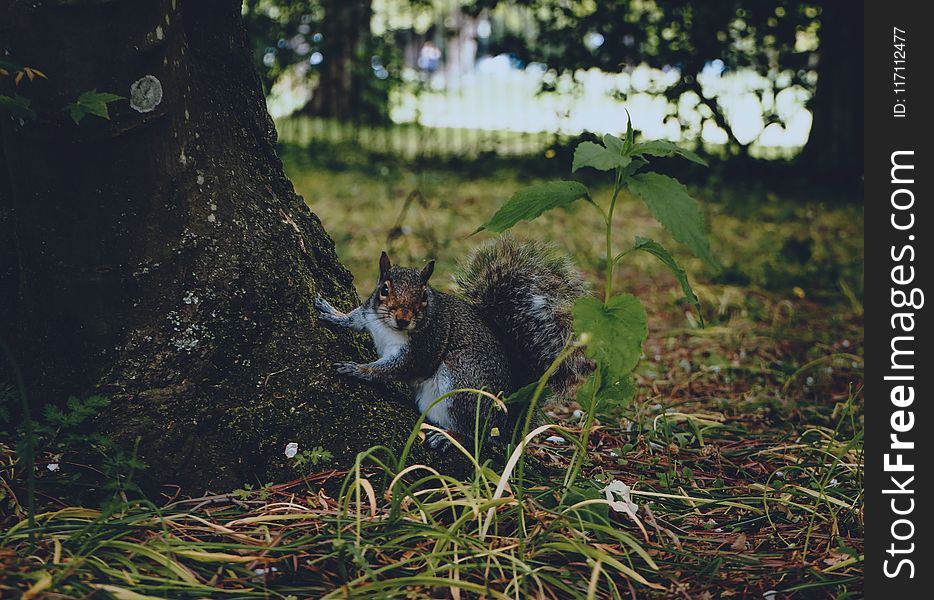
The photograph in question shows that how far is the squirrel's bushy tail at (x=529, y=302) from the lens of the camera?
209 cm

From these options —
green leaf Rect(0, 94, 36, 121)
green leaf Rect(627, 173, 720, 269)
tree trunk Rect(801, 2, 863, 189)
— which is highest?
Answer: tree trunk Rect(801, 2, 863, 189)

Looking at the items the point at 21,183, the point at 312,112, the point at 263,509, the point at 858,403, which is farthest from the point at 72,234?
the point at 312,112

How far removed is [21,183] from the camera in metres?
1.64

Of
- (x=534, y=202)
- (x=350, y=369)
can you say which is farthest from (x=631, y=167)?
(x=350, y=369)

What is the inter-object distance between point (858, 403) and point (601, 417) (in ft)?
3.07

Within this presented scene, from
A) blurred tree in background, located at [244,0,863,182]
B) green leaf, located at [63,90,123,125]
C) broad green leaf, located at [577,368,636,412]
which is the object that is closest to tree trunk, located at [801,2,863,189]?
blurred tree in background, located at [244,0,863,182]

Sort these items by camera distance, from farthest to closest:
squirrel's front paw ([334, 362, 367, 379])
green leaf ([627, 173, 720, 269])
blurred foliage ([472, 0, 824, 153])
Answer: blurred foliage ([472, 0, 824, 153]) → squirrel's front paw ([334, 362, 367, 379]) → green leaf ([627, 173, 720, 269])

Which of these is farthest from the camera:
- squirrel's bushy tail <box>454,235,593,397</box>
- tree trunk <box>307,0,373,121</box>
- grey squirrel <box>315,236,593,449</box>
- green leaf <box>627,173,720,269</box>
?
tree trunk <box>307,0,373,121</box>

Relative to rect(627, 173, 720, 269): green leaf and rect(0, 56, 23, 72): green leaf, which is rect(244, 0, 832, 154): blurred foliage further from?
rect(0, 56, 23, 72): green leaf

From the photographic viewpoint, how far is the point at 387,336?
1997 millimetres

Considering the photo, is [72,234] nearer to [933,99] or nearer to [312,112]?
[933,99]

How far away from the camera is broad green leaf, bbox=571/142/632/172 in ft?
4.59

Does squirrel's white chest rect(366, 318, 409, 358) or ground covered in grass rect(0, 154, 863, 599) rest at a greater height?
squirrel's white chest rect(366, 318, 409, 358)

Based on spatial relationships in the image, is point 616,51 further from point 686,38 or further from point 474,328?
point 474,328
